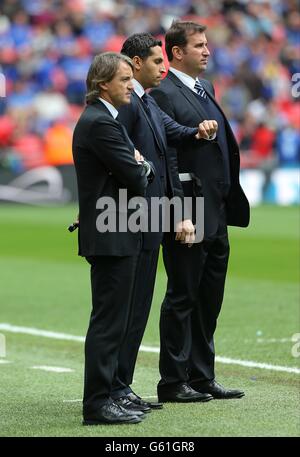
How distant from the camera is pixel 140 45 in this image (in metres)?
7.02

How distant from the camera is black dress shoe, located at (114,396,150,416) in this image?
671cm

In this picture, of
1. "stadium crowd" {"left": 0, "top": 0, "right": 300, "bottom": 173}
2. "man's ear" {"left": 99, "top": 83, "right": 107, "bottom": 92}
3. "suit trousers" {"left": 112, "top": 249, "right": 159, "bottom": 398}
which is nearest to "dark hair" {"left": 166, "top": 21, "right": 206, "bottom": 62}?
"man's ear" {"left": 99, "top": 83, "right": 107, "bottom": 92}

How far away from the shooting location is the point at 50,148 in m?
23.7

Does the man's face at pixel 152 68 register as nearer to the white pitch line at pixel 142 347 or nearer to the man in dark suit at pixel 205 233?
the man in dark suit at pixel 205 233

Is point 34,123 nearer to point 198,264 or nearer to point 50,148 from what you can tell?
point 50,148

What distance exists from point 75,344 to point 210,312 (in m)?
2.54

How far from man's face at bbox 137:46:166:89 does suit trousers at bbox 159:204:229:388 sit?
0.96 metres

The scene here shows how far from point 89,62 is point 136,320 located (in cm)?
2098

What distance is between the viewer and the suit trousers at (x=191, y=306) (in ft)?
24.2

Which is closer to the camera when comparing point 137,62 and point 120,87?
point 120,87

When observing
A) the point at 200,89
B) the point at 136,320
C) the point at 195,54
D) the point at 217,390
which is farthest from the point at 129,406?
the point at 195,54

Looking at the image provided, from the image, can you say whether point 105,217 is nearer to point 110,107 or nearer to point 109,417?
point 110,107

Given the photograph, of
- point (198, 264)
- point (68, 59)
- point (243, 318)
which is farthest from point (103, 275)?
point (68, 59)

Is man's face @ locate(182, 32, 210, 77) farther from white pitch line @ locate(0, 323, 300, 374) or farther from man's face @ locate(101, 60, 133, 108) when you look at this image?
white pitch line @ locate(0, 323, 300, 374)
